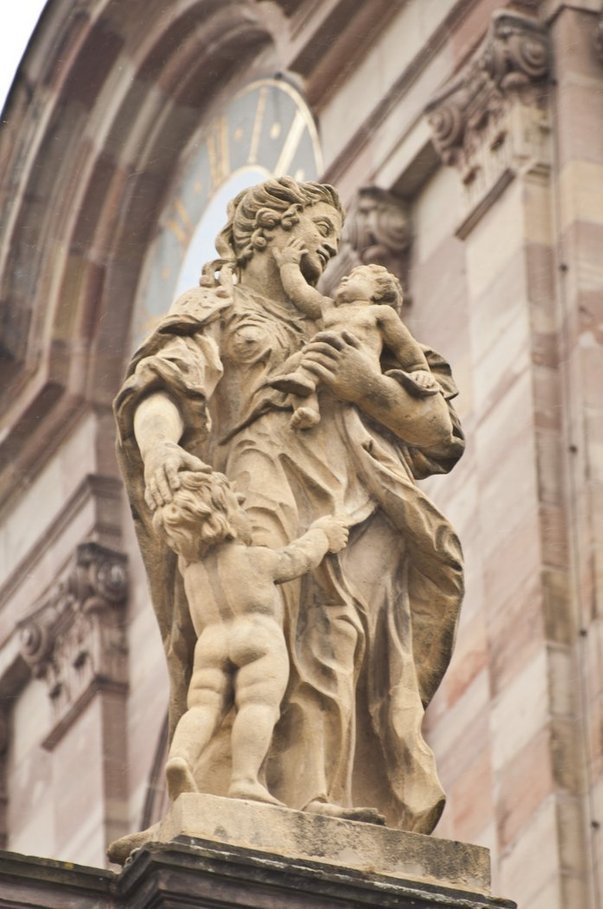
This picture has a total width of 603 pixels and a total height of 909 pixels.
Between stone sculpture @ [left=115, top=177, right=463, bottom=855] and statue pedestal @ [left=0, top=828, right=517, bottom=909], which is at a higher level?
stone sculpture @ [left=115, top=177, right=463, bottom=855]

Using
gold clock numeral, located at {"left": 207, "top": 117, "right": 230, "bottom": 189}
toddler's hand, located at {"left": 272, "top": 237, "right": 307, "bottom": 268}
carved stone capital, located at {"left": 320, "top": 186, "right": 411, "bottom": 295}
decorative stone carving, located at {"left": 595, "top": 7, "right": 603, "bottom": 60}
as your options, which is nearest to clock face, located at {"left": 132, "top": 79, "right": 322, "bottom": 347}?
gold clock numeral, located at {"left": 207, "top": 117, "right": 230, "bottom": 189}

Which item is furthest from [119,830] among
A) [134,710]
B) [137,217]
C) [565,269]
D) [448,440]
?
[448,440]

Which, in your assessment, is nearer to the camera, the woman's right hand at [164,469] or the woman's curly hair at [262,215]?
the woman's right hand at [164,469]

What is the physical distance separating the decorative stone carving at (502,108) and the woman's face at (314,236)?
18.7 feet

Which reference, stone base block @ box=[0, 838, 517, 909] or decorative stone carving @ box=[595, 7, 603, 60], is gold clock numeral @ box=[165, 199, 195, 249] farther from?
stone base block @ box=[0, 838, 517, 909]

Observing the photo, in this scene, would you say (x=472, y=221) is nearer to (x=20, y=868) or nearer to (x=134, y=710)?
(x=134, y=710)

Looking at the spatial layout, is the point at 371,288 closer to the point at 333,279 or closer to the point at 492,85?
the point at 492,85

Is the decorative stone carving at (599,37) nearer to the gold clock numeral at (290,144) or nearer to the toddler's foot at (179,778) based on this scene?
the gold clock numeral at (290,144)

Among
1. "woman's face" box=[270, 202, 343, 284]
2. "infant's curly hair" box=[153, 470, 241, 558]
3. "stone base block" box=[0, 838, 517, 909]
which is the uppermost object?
"woman's face" box=[270, 202, 343, 284]

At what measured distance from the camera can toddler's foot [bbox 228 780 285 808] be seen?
441 inches

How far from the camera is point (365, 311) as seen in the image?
12555 millimetres

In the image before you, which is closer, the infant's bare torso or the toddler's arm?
the infant's bare torso

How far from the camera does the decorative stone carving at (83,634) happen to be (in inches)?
917

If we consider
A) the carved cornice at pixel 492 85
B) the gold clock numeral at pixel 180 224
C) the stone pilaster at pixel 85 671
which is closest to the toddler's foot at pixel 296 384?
the carved cornice at pixel 492 85
